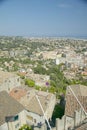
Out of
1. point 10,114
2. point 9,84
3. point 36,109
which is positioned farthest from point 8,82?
point 10,114

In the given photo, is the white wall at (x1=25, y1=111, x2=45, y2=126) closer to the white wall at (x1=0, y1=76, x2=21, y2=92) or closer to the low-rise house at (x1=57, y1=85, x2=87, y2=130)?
the low-rise house at (x1=57, y1=85, x2=87, y2=130)

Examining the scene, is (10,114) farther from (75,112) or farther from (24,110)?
(75,112)

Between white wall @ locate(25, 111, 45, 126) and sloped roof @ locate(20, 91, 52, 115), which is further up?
sloped roof @ locate(20, 91, 52, 115)

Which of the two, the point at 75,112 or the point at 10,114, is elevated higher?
the point at 75,112

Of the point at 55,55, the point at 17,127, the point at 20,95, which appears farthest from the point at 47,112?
the point at 55,55

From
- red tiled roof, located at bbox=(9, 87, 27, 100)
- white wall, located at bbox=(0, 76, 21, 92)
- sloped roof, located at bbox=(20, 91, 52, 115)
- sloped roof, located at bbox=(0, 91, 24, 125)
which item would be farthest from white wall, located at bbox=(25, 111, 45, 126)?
white wall, located at bbox=(0, 76, 21, 92)

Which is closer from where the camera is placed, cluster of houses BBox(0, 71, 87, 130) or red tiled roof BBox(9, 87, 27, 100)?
cluster of houses BBox(0, 71, 87, 130)

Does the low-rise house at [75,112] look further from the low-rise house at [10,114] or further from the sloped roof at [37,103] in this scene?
the low-rise house at [10,114]

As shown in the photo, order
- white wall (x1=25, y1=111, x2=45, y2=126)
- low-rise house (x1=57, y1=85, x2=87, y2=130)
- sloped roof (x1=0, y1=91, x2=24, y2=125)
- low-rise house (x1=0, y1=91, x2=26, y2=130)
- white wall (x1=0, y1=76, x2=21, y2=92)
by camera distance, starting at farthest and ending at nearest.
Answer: white wall (x1=0, y1=76, x2=21, y2=92)
white wall (x1=25, y1=111, x2=45, y2=126)
sloped roof (x1=0, y1=91, x2=24, y2=125)
low-rise house (x1=0, y1=91, x2=26, y2=130)
low-rise house (x1=57, y1=85, x2=87, y2=130)
